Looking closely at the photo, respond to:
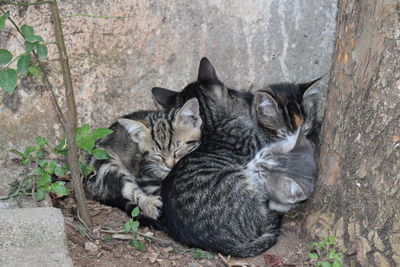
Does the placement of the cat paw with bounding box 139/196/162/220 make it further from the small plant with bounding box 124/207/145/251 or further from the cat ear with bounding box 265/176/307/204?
the cat ear with bounding box 265/176/307/204

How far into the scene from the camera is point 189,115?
4855 millimetres

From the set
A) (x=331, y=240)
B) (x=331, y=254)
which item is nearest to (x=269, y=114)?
(x=331, y=240)

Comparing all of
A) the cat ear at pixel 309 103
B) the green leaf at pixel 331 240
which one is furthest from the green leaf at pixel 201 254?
the cat ear at pixel 309 103

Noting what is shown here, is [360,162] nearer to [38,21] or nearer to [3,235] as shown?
[3,235]

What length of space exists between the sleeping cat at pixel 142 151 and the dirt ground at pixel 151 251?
32 cm

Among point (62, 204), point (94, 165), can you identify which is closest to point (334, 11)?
point (94, 165)

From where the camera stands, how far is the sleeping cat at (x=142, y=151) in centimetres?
477

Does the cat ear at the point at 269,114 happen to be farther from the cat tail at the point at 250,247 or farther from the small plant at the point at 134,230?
the small plant at the point at 134,230

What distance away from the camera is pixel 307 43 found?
199 inches

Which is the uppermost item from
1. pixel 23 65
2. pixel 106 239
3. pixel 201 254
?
pixel 23 65

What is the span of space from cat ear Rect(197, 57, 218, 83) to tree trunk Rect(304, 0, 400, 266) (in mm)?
1013

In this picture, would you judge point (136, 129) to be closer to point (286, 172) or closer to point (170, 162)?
point (170, 162)

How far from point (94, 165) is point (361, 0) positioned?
7.52ft

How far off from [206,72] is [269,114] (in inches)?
22.4
